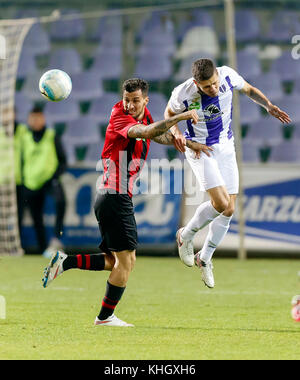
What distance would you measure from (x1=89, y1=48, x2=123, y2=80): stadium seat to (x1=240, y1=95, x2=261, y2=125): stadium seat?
8.42 feet

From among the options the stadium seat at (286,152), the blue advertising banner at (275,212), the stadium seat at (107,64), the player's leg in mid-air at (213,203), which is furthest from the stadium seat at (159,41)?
the player's leg in mid-air at (213,203)

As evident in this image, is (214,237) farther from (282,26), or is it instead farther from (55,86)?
(282,26)

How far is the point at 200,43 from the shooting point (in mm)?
17266

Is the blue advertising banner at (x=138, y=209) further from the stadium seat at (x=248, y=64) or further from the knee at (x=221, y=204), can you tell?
the knee at (x=221, y=204)

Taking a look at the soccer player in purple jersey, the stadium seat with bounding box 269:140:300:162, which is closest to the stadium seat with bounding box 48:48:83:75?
the stadium seat with bounding box 269:140:300:162

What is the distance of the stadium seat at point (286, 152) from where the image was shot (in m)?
15.4

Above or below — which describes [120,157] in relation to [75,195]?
above

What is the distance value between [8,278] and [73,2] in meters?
8.87

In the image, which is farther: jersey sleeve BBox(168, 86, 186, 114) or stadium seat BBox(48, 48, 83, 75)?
stadium seat BBox(48, 48, 83, 75)

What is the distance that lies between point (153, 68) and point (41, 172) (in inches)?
179

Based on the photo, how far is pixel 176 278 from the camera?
35.6ft

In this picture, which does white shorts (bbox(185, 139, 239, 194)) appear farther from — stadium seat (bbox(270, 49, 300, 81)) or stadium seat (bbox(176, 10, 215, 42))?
stadium seat (bbox(176, 10, 215, 42))

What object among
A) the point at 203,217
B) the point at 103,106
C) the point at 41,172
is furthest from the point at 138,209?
the point at 203,217

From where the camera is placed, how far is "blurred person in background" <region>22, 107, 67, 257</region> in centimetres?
Result: 1328
